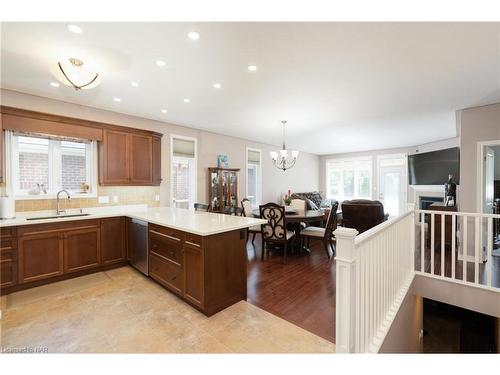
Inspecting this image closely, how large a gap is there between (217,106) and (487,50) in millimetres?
3208

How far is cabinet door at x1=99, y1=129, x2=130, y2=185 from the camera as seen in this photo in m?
3.68

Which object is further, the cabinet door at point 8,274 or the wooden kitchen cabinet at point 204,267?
the cabinet door at point 8,274

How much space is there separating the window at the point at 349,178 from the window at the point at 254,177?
4113 mm

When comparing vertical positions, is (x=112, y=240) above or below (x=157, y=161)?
below

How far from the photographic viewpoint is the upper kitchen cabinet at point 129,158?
12.1ft

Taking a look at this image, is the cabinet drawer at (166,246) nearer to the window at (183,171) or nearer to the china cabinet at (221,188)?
the window at (183,171)

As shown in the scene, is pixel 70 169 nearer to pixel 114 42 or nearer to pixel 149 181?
pixel 149 181

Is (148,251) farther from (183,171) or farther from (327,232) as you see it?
(327,232)

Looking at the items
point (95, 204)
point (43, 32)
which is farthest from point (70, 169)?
point (43, 32)

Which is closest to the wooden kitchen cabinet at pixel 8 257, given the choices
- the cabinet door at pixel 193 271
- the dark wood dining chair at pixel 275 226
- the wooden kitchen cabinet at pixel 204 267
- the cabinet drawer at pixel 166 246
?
the cabinet drawer at pixel 166 246

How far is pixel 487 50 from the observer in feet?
6.92

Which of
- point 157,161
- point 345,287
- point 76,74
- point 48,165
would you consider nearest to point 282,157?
point 157,161

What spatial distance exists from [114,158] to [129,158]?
235mm

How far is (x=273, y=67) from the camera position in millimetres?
2443
